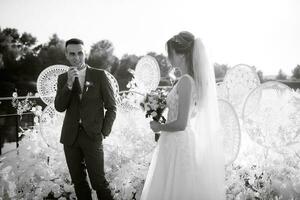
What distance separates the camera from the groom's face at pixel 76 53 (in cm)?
328

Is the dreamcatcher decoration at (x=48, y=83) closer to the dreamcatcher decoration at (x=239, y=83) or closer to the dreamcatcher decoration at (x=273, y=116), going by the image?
the dreamcatcher decoration at (x=239, y=83)

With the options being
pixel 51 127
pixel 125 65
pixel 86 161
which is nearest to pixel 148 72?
pixel 51 127

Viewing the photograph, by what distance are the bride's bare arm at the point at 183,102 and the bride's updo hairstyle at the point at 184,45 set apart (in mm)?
156

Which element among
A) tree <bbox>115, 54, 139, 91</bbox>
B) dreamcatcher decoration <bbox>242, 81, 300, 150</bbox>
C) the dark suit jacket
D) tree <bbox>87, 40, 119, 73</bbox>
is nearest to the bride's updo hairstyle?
the dark suit jacket

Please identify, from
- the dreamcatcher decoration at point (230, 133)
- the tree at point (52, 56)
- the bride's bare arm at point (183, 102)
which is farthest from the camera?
the tree at point (52, 56)

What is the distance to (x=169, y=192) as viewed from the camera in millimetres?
2795

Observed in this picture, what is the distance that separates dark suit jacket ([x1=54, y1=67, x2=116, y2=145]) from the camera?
10.8ft

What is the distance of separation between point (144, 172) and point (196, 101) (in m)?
1.55

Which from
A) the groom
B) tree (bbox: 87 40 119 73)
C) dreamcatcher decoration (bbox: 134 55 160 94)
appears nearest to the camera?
the groom

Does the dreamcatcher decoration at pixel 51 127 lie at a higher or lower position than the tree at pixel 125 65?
lower

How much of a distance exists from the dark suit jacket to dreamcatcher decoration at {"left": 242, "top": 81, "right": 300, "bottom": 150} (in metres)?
1.65

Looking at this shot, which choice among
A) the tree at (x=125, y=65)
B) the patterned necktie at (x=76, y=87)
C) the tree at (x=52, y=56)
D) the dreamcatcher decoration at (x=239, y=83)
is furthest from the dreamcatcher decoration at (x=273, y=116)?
the tree at (x=52, y=56)

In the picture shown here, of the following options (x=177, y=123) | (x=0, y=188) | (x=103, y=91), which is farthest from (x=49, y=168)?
(x=177, y=123)

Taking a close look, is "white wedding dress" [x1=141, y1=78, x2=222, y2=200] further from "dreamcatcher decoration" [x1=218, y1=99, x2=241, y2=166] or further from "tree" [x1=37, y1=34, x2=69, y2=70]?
"tree" [x1=37, y1=34, x2=69, y2=70]
